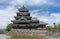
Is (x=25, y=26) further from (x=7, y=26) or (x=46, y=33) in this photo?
(x=7, y=26)

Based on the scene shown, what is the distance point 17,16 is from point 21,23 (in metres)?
3.46

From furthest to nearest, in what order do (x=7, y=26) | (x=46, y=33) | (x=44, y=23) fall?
(x=7, y=26)
(x=44, y=23)
(x=46, y=33)

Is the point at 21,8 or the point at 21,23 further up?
the point at 21,8

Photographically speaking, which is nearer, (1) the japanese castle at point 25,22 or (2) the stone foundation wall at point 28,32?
(2) the stone foundation wall at point 28,32

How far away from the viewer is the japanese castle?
2847 inches

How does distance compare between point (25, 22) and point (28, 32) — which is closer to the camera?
point (28, 32)

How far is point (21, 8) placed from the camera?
7581cm

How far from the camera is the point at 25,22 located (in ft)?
236

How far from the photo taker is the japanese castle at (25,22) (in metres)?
72.3

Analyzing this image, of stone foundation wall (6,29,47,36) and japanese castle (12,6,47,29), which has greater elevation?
japanese castle (12,6,47,29)

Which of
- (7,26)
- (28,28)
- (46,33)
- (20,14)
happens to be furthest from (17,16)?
(7,26)

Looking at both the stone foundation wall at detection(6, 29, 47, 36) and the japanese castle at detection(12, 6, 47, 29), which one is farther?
the japanese castle at detection(12, 6, 47, 29)

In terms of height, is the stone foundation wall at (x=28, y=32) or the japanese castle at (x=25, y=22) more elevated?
the japanese castle at (x=25, y=22)

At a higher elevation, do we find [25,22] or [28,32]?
[25,22]
